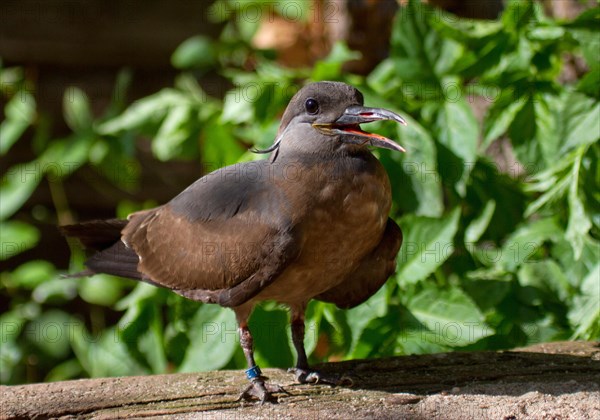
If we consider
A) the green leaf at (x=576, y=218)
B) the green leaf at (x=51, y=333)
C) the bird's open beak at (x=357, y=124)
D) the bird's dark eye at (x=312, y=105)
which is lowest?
the green leaf at (x=51, y=333)

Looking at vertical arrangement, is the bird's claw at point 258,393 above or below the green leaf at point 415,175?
below

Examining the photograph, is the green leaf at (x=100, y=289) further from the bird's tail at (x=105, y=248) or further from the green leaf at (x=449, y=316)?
the green leaf at (x=449, y=316)

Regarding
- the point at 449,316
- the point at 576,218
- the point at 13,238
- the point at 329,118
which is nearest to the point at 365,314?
the point at 449,316

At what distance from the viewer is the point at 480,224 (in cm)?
384

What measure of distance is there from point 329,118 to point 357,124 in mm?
94

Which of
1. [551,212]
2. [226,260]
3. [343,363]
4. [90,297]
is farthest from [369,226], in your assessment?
[90,297]

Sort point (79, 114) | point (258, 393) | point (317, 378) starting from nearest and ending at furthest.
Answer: point (258, 393) < point (317, 378) < point (79, 114)

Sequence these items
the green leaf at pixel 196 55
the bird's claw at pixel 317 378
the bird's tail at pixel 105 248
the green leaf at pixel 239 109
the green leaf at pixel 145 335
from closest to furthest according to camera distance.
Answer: the bird's claw at pixel 317 378 → the bird's tail at pixel 105 248 → the green leaf at pixel 145 335 → the green leaf at pixel 239 109 → the green leaf at pixel 196 55

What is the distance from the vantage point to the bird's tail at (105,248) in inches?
123

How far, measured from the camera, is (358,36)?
522cm

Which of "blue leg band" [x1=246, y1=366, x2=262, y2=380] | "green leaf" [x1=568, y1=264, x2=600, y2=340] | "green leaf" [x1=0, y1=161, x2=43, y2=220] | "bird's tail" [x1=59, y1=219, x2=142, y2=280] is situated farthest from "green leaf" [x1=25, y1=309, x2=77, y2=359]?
"green leaf" [x1=568, y1=264, x2=600, y2=340]

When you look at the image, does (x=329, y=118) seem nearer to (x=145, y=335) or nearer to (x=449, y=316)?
(x=449, y=316)

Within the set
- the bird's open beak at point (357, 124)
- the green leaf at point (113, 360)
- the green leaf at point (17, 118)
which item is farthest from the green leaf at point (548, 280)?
the green leaf at point (17, 118)

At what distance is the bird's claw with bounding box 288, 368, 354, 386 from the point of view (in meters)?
2.95
